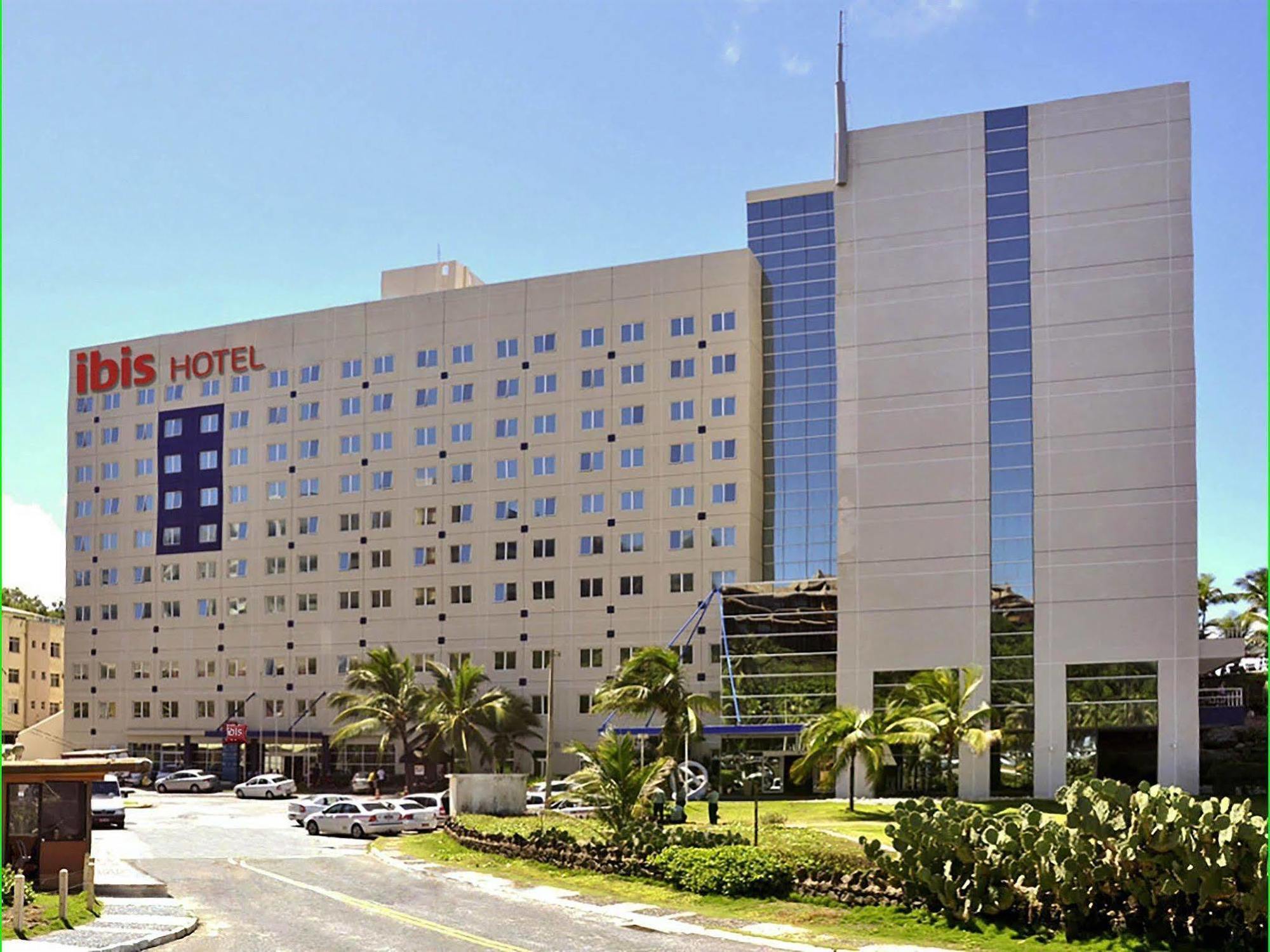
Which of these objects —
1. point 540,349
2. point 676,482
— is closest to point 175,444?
point 540,349

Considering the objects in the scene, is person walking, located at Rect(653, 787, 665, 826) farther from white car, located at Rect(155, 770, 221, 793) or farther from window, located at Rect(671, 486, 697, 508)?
white car, located at Rect(155, 770, 221, 793)

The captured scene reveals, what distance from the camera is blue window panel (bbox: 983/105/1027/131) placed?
75062 millimetres

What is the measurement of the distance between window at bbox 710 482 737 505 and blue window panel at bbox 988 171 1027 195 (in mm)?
22121

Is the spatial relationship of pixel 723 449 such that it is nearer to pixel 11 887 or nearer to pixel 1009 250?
pixel 1009 250

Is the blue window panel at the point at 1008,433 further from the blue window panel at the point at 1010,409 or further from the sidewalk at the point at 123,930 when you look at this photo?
the sidewalk at the point at 123,930

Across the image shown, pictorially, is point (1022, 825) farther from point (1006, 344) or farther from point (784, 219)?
point (784, 219)

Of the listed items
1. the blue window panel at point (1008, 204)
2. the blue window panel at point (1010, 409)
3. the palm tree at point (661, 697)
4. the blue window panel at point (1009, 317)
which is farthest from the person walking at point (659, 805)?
the blue window panel at point (1008, 204)

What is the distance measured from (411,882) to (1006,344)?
47.7 metres

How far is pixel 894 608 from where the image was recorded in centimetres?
7350

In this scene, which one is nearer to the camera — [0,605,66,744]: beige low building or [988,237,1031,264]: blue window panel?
[988,237,1031,264]: blue window panel

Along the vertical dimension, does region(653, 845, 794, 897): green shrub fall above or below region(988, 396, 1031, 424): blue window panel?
below

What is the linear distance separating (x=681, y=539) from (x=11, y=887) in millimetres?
59243

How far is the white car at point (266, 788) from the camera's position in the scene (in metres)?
84.2

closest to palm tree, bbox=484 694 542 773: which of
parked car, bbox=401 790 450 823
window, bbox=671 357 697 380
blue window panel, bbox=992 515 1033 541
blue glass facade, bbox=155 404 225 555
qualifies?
window, bbox=671 357 697 380
